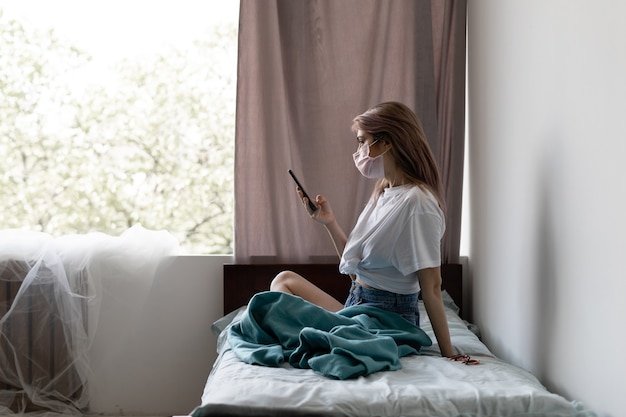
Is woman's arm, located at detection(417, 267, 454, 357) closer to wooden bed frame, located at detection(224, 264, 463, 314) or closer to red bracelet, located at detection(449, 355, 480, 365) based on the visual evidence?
red bracelet, located at detection(449, 355, 480, 365)

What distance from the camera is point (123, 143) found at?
514cm

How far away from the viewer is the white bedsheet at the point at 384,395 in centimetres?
171

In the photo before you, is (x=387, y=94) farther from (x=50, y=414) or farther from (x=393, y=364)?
(x=50, y=414)

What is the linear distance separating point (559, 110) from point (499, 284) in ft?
2.80

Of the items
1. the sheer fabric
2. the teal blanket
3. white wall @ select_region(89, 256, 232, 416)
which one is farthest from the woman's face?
the sheer fabric

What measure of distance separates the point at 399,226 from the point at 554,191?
1.48 feet

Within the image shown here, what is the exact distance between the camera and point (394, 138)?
2.48m

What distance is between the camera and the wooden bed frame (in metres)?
3.25

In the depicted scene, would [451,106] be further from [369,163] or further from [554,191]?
[554,191]

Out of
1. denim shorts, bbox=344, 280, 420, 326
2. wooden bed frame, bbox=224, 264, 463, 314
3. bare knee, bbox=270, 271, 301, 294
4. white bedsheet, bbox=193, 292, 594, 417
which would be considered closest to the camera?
white bedsheet, bbox=193, 292, 594, 417

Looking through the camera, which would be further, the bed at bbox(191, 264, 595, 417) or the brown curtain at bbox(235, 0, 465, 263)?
the brown curtain at bbox(235, 0, 465, 263)

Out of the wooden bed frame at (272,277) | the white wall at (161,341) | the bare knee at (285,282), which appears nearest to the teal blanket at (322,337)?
the bare knee at (285,282)

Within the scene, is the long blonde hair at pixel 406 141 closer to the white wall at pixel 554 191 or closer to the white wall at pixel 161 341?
the white wall at pixel 554 191

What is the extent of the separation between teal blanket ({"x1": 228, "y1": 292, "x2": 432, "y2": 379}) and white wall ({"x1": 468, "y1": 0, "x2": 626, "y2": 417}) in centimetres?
41
